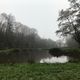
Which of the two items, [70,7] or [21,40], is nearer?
[70,7]

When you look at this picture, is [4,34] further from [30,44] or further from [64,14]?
[64,14]

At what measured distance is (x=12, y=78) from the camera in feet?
24.6

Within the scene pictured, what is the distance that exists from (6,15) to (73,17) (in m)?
37.9

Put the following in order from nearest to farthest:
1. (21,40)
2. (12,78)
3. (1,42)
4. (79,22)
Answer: (12,78), (79,22), (1,42), (21,40)

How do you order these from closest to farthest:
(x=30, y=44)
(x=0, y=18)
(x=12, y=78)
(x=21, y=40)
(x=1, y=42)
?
(x=12, y=78) → (x=1, y=42) → (x=0, y=18) → (x=21, y=40) → (x=30, y=44)

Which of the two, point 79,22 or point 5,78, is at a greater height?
point 79,22

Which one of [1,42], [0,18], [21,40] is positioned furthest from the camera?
[21,40]

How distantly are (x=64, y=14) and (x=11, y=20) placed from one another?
36025 mm

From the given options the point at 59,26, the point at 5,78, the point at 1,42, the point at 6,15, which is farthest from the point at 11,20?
the point at 5,78

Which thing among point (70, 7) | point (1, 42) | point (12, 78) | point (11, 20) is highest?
point (11, 20)

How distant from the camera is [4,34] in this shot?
65.8m

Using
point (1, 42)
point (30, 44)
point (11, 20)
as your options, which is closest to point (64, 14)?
point (1, 42)

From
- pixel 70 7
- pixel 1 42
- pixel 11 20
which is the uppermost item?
pixel 11 20

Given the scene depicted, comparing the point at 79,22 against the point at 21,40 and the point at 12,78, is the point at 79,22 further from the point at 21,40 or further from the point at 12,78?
the point at 21,40
